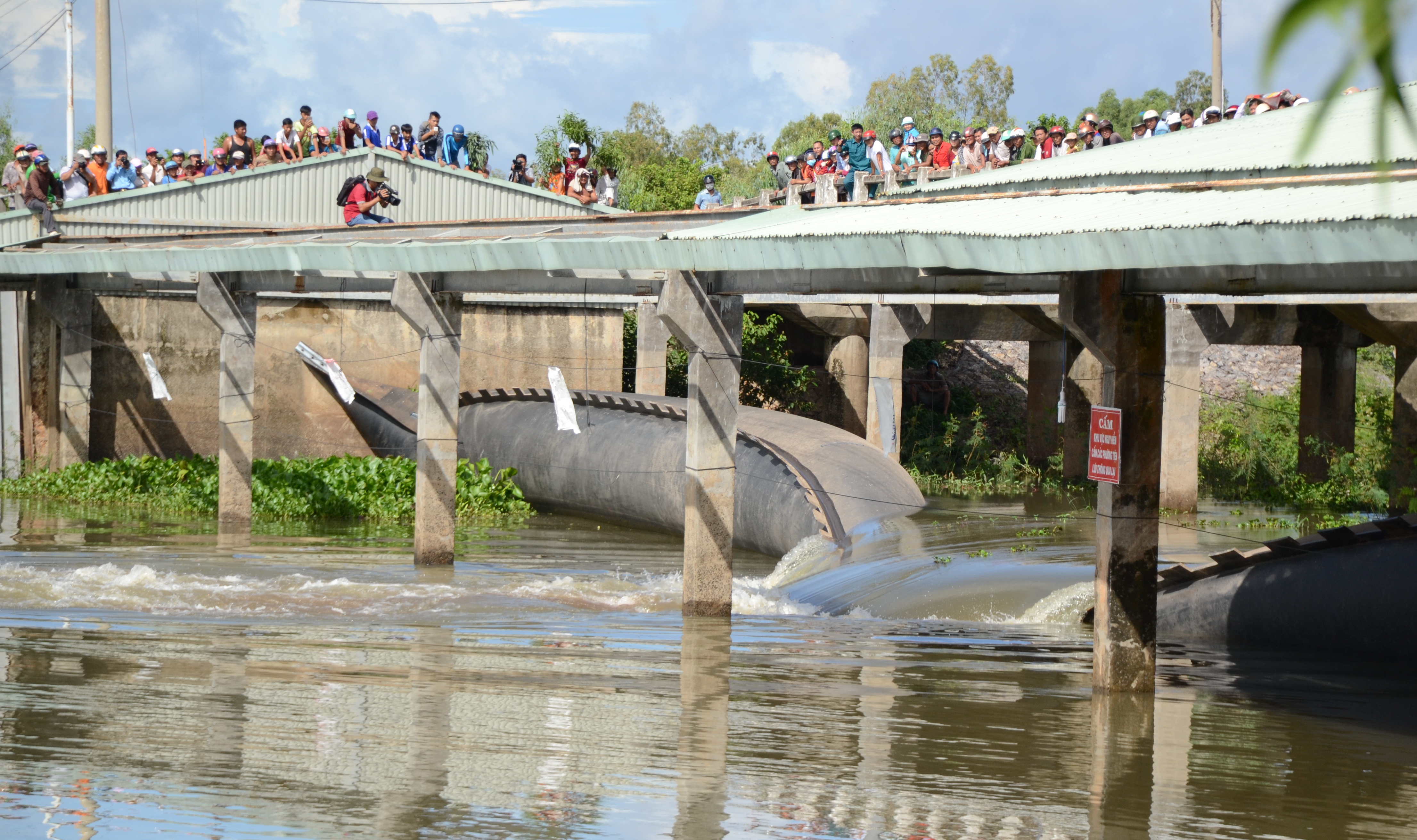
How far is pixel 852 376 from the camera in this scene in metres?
25.7

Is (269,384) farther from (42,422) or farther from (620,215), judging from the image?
(620,215)

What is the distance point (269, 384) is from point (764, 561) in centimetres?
1068

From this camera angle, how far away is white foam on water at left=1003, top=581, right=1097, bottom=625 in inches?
430

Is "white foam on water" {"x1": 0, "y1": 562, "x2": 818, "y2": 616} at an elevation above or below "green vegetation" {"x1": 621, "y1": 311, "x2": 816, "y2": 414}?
below

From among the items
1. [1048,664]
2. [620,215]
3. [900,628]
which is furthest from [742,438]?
[1048,664]

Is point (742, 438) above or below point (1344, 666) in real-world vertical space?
above

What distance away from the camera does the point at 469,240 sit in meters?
13.9

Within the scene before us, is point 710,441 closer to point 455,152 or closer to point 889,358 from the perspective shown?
point 889,358

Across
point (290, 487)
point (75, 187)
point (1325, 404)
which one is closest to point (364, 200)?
point (290, 487)

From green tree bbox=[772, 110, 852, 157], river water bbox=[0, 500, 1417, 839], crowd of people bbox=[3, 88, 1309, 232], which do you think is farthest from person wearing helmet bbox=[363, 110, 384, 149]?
green tree bbox=[772, 110, 852, 157]

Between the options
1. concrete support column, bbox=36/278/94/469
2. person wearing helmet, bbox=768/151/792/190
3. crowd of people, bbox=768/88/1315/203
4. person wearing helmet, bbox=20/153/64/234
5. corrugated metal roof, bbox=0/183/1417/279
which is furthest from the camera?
person wearing helmet, bbox=768/151/792/190

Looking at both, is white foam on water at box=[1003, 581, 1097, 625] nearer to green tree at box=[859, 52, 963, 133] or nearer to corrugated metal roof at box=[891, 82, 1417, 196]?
corrugated metal roof at box=[891, 82, 1417, 196]

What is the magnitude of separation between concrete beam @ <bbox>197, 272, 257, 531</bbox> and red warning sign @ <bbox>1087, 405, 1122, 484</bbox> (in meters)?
11.7

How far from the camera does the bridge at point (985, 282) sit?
753cm
